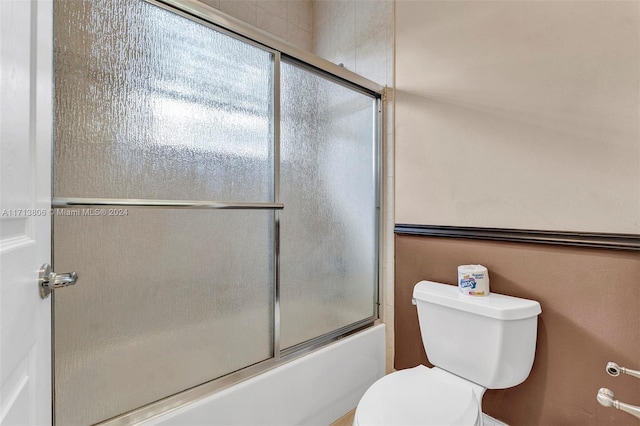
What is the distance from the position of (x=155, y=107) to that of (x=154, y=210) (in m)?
0.33

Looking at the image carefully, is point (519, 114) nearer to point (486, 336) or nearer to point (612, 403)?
point (486, 336)

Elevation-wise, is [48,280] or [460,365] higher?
[48,280]

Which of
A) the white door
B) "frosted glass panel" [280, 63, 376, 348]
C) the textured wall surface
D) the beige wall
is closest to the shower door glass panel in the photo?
"frosted glass panel" [280, 63, 376, 348]

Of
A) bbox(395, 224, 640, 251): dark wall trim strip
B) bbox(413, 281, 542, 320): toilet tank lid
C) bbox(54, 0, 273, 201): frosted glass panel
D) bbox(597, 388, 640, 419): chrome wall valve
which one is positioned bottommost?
bbox(597, 388, 640, 419): chrome wall valve

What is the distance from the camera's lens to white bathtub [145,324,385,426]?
1.12 metres

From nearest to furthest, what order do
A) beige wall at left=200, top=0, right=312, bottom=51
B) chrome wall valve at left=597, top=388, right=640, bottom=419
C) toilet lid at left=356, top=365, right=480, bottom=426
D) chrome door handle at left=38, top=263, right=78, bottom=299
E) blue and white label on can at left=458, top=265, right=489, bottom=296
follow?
1. chrome door handle at left=38, top=263, right=78, bottom=299
2. chrome wall valve at left=597, top=388, right=640, bottom=419
3. toilet lid at left=356, top=365, right=480, bottom=426
4. blue and white label on can at left=458, top=265, right=489, bottom=296
5. beige wall at left=200, top=0, right=312, bottom=51

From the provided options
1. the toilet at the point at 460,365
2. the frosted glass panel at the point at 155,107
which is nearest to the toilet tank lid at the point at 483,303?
the toilet at the point at 460,365

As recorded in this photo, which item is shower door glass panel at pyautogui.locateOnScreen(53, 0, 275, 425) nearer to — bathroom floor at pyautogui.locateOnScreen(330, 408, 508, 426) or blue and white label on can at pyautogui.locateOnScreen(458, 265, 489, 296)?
bathroom floor at pyautogui.locateOnScreen(330, 408, 508, 426)

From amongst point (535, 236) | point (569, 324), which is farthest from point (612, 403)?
point (535, 236)

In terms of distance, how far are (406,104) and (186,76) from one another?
106 centimetres

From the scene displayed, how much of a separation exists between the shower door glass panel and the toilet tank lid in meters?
0.66

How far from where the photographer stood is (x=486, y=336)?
1140 millimetres

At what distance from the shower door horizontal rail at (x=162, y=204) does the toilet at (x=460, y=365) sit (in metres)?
0.79

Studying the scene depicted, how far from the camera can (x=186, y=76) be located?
3.51 ft
